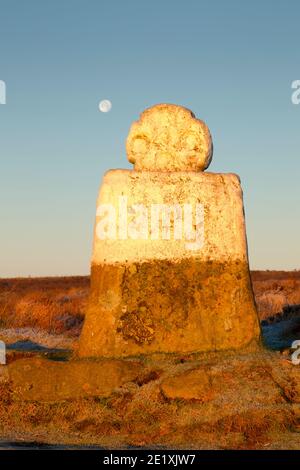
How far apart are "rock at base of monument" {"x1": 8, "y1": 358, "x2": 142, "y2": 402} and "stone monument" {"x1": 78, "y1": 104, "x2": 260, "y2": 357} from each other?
0.49 meters

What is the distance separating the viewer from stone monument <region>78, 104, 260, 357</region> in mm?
7637

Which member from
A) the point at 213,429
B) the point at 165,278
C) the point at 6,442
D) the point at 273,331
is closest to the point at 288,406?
the point at 213,429

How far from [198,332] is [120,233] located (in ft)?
3.75

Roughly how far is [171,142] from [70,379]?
250cm

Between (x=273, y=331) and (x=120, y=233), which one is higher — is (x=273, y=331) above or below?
below

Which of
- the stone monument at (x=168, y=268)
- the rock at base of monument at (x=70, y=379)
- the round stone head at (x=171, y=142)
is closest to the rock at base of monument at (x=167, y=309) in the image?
the stone monument at (x=168, y=268)

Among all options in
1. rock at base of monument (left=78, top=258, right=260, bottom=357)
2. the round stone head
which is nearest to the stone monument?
rock at base of monument (left=78, top=258, right=260, bottom=357)

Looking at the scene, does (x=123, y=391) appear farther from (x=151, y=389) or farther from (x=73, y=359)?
(x=73, y=359)

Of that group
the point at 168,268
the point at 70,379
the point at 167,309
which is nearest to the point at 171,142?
the point at 168,268

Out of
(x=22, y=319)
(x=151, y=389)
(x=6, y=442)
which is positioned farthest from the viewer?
(x=22, y=319)

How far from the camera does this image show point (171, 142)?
8.16 metres

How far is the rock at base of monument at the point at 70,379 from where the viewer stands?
279 inches

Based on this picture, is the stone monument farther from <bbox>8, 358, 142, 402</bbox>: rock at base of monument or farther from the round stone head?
<bbox>8, 358, 142, 402</bbox>: rock at base of monument

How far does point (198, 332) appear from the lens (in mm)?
7637
